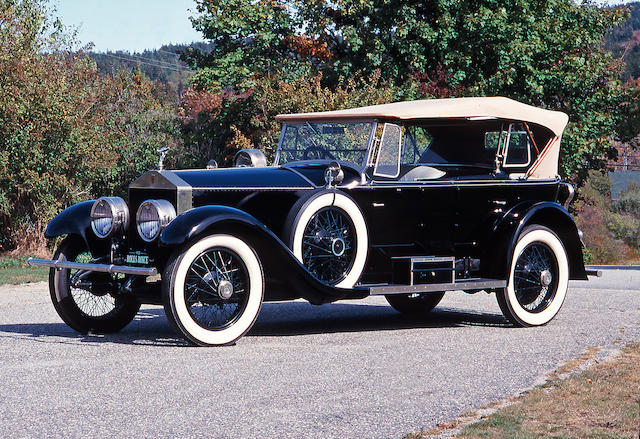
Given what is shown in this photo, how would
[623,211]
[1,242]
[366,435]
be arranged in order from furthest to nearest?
1. [623,211]
2. [1,242]
3. [366,435]

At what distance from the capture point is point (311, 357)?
6.94m

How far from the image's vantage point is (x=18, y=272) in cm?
1505

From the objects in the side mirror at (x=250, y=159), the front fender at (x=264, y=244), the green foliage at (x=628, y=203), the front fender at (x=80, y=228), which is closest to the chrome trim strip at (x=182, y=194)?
the front fender at (x=264, y=244)

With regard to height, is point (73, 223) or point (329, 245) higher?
point (73, 223)

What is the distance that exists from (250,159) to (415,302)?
2445 mm

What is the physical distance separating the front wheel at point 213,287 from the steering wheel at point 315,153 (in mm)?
1867

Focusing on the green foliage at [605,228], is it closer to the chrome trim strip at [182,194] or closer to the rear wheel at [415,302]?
the rear wheel at [415,302]

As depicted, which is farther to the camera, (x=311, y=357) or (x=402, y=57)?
(x=402, y=57)

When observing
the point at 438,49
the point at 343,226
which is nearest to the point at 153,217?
the point at 343,226

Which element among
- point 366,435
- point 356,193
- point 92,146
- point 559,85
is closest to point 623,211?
point 559,85

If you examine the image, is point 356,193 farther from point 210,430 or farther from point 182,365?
point 210,430

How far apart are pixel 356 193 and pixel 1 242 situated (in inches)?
Result: 504

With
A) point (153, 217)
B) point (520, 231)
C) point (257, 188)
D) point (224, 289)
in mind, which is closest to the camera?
point (224, 289)

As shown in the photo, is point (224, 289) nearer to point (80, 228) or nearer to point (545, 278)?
point (80, 228)
